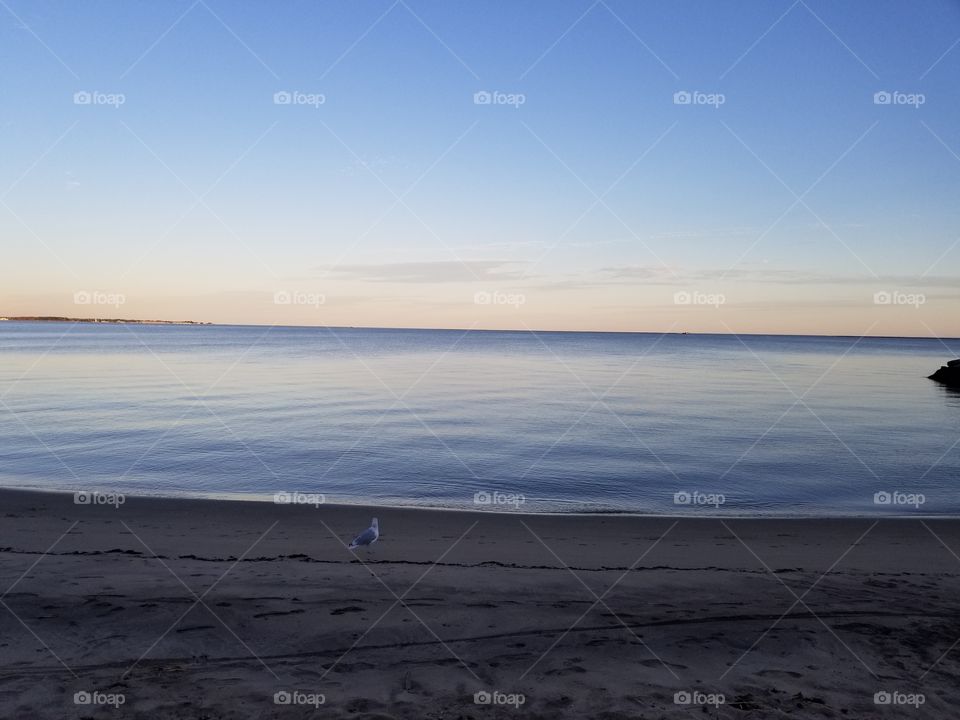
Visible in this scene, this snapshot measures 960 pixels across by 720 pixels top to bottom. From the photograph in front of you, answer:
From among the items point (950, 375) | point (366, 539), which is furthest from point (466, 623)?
point (950, 375)

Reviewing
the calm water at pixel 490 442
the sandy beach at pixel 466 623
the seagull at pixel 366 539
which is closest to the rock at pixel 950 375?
the calm water at pixel 490 442

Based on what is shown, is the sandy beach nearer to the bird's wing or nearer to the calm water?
the bird's wing

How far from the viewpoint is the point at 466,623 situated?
7477 mm

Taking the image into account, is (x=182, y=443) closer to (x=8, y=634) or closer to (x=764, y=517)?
(x=8, y=634)

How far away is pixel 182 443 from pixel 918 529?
Result: 19.4 meters

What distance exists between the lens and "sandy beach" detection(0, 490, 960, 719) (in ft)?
19.3

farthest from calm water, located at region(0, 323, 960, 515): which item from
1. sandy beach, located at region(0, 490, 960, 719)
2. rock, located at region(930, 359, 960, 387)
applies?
rock, located at region(930, 359, 960, 387)

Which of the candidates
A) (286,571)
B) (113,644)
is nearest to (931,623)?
(286,571)

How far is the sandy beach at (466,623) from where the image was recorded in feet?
19.3

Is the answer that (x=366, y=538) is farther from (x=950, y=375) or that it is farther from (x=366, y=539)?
(x=950, y=375)

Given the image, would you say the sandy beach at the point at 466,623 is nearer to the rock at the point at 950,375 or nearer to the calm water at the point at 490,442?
the calm water at the point at 490,442

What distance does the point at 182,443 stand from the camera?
21094 millimetres

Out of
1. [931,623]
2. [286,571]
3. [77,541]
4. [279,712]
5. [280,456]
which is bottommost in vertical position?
[279,712]

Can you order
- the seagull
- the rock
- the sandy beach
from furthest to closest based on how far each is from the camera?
1. the rock
2. the seagull
3. the sandy beach
